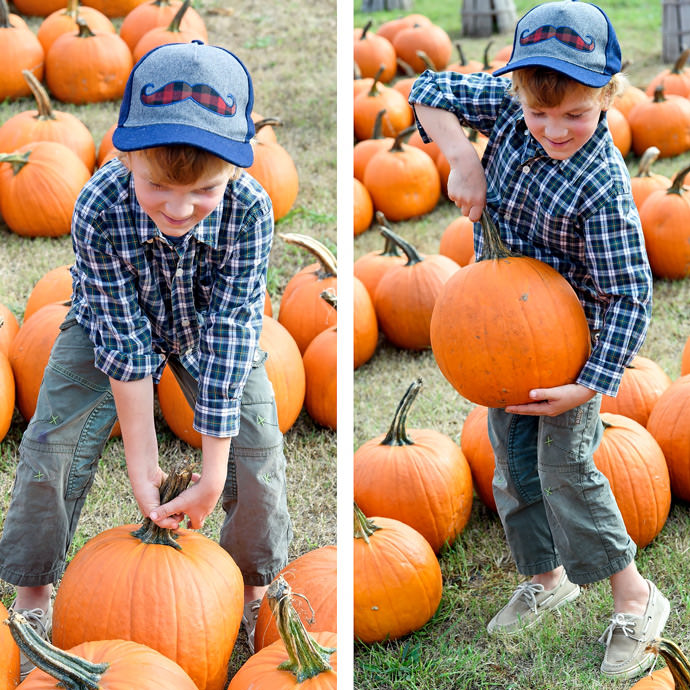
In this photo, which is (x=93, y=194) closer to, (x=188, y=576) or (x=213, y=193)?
(x=213, y=193)

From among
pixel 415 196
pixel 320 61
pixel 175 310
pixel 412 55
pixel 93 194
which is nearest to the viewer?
pixel 93 194

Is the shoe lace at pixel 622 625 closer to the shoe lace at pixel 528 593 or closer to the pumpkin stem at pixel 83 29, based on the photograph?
the shoe lace at pixel 528 593

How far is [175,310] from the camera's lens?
2301 millimetres

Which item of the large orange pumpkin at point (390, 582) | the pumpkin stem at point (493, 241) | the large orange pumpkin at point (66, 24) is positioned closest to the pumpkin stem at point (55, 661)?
the large orange pumpkin at point (390, 582)

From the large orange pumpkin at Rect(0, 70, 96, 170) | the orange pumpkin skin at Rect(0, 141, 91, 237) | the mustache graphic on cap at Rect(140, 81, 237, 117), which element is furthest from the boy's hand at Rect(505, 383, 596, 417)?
the large orange pumpkin at Rect(0, 70, 96, 170)

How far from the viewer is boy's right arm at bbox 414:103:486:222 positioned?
7.57 ft

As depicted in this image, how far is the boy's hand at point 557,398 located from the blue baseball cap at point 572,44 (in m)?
Result: 0.68

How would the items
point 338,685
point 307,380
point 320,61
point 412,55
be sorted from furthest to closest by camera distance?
point 412,55 → point 320,61 → point 307,380 → point 338,685

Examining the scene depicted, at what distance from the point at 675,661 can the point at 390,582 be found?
829mm

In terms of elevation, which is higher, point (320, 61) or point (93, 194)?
point (93, 194)

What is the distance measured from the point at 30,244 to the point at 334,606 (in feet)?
8.76

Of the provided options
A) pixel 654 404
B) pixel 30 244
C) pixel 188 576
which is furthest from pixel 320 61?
pixel 188 576

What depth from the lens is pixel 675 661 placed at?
179 centimetres

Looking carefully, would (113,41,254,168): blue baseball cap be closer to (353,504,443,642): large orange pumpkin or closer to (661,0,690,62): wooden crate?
(353,504,443,642): large orange pumpkin
